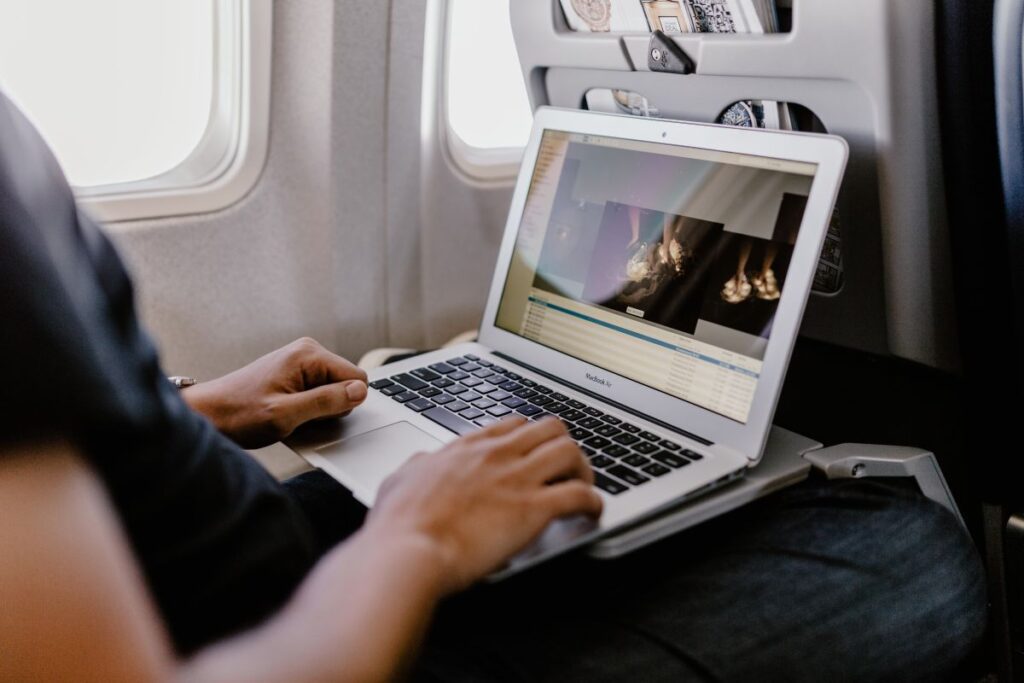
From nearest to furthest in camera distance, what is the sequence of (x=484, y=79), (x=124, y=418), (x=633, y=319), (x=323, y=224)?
(x=124, y=418) → (x=633, y=319) → (x=323, y=224) → (x=484, y=79)

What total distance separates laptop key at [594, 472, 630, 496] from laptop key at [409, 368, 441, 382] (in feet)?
1.19

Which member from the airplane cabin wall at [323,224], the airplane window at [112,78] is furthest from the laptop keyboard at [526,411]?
the airplane window at [112,78]

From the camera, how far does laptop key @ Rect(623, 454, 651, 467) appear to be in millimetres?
884

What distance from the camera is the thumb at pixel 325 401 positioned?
0.98m

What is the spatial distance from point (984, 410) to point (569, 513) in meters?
0.54

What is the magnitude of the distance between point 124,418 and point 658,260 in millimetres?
663

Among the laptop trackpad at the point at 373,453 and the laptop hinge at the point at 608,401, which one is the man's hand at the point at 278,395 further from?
the laptop hinge at the point at 608,401

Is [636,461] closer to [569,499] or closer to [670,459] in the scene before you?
[670,459]

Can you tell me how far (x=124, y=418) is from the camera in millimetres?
510

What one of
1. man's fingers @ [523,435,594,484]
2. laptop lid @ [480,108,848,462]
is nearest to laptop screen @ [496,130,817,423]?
laptop lid @ [480,108,848,462]

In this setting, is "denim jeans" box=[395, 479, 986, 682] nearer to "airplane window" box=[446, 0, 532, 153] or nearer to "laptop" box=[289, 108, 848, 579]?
"laptop" box=[289, 108, 848, 579]

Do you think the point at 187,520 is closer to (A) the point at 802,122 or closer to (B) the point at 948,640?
(B) the point at 948,640

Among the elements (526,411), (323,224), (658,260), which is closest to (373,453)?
(526,411)

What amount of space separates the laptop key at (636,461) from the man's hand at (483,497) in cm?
13
